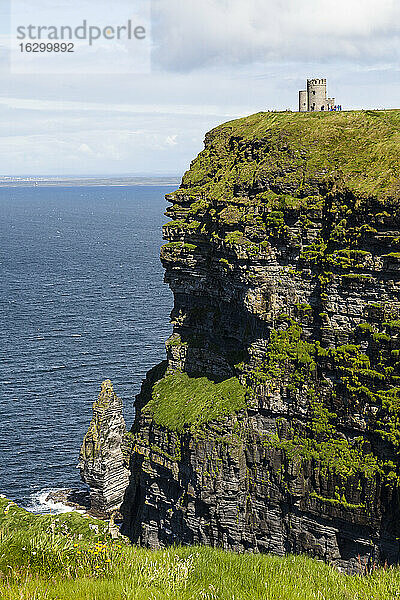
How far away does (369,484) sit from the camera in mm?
40500

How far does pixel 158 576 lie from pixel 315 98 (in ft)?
172

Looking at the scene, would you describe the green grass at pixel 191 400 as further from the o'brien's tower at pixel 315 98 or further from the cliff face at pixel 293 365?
the o'brien's tower at pixel 315 98

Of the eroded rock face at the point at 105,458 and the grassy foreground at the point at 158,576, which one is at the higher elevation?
the grassy foreground at the point at 158,576

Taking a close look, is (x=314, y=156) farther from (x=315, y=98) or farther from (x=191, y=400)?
(x=191, y=400)

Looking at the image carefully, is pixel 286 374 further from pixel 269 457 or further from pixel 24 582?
pixel 24 582

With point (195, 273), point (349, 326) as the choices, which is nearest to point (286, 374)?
point (349, 326)

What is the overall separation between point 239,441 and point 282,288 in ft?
36.4

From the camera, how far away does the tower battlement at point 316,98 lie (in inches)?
2320

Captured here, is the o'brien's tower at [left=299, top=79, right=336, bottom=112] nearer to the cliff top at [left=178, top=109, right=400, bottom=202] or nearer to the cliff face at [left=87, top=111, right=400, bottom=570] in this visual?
the cliff top at [left=178, top=109, right=400, bottom=202]

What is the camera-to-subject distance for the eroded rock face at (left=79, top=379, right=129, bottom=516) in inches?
2842

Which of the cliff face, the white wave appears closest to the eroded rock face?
the white wave

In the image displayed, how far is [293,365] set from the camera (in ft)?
146

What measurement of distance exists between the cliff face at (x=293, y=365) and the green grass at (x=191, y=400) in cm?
15

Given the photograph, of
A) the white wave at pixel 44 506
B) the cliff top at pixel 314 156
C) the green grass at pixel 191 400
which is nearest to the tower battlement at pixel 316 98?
the cliff top at pixel 314 156
